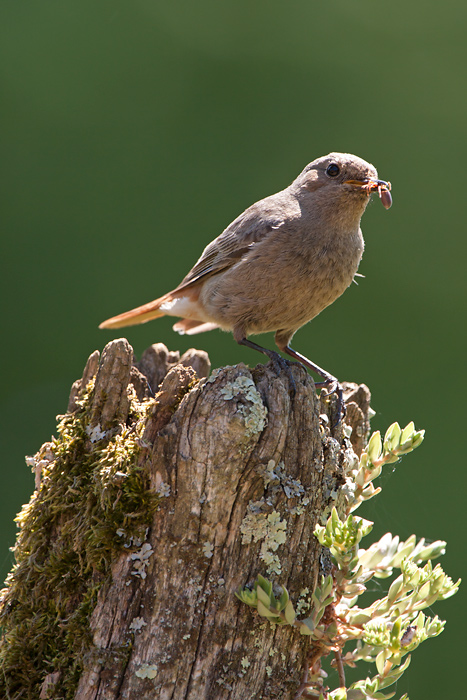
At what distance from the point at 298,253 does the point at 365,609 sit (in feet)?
5.20

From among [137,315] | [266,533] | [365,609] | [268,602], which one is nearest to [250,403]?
[266,533]

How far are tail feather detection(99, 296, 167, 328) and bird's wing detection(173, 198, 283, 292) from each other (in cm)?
20

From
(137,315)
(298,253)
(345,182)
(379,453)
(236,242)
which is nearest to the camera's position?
(379,453)

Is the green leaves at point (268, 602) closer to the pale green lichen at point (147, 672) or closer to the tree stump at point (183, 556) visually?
the tree stump at point (183, 556)

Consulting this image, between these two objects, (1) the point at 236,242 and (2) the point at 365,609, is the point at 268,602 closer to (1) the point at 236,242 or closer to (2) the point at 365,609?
(2) the point at 365,609

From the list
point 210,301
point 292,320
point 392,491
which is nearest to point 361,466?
point 292,320

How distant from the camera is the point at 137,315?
142 inches

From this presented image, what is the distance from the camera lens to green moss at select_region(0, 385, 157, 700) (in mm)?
1819

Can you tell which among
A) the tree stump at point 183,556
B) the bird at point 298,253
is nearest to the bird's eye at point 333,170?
the bird at point 298,253

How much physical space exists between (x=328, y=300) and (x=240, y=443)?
1378 millimetres

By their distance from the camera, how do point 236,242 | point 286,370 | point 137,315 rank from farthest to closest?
point 137,315, point 236,242, point 286,370

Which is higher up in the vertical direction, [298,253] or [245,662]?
[298,253]

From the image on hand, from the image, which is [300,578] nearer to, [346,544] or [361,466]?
[346,544]

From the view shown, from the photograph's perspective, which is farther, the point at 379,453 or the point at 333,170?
the point at 333,170
